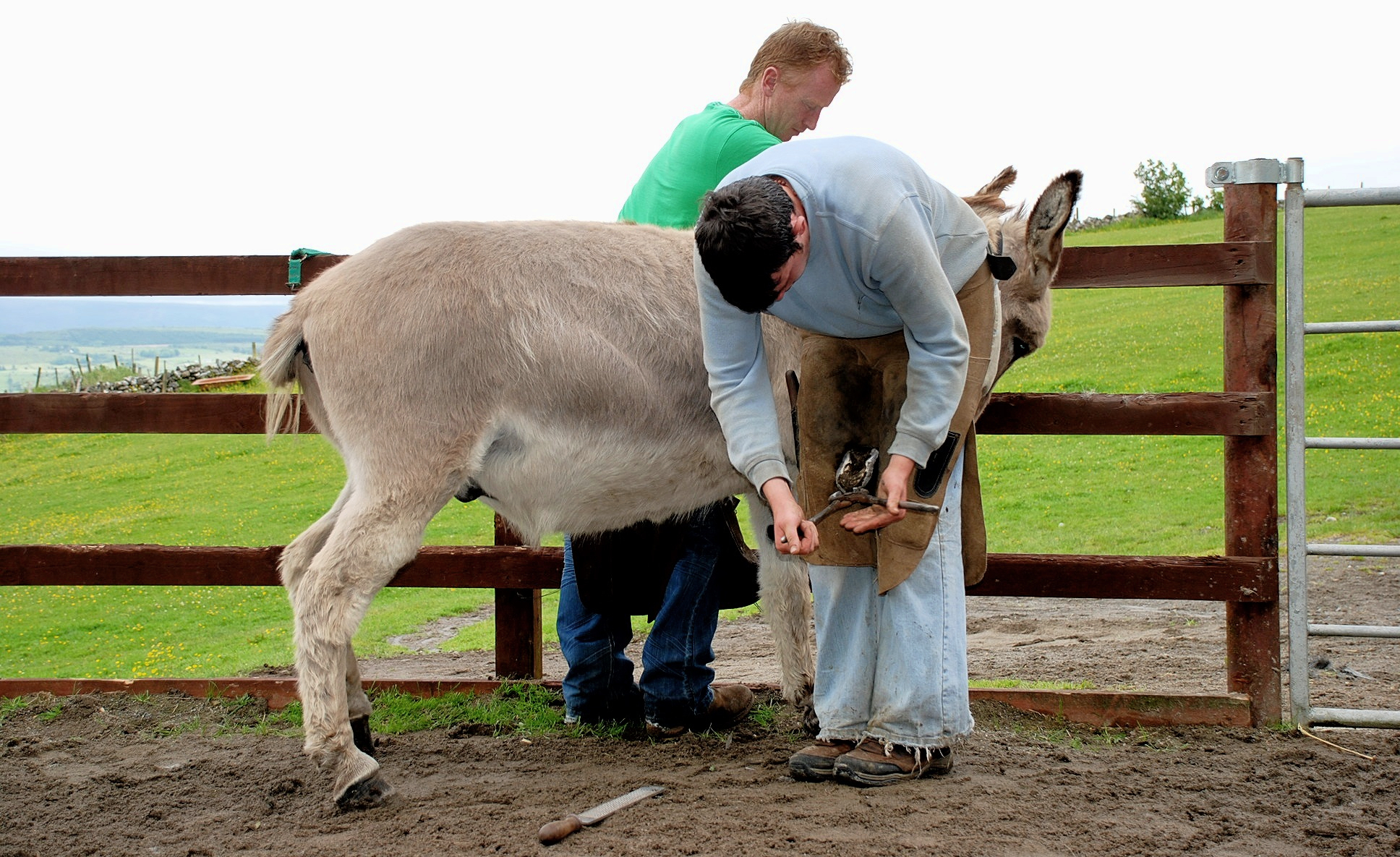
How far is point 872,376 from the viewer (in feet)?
10.5

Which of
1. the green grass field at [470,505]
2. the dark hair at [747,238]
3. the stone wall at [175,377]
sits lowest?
the green grass field at [470,505]

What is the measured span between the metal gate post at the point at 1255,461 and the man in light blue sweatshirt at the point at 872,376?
1.48 meters

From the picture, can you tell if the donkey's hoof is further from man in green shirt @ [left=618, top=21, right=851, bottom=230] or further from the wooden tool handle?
man in green shirt @ [left=618, top=21, right=851, bottom=230]

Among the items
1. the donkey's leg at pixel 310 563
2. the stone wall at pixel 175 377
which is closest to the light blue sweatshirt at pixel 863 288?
the donkey's leg at pixel 310 563

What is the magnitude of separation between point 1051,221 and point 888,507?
132cm

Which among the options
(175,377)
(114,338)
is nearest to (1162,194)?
(175,377)

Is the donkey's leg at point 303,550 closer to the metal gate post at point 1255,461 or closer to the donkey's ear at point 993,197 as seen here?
the donkey's ear at point 993,197

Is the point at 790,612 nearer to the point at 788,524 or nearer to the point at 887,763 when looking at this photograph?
the point at 887,763

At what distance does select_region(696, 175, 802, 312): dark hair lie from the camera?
2.43m

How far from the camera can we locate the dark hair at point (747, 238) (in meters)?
2.43

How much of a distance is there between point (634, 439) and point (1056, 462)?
39.3ft

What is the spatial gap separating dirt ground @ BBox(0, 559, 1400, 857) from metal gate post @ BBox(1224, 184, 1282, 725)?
239 millimetres

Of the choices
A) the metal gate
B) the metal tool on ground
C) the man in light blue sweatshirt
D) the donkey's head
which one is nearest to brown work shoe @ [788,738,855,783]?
the man in light blue sweatshirt

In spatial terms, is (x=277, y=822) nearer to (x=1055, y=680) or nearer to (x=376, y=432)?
(x=376, y=432)
